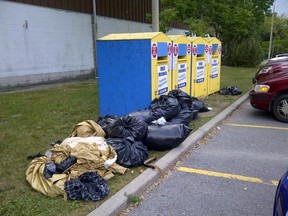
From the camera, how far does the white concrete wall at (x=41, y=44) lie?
37.6 feet

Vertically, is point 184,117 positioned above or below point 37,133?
above

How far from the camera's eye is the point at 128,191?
11.5ft

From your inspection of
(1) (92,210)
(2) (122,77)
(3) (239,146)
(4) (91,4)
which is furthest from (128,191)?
(4) (91,4)

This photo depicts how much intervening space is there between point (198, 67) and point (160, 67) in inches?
108

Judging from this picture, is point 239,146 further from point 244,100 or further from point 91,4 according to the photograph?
point 91,4

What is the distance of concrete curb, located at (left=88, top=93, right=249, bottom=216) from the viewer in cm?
313

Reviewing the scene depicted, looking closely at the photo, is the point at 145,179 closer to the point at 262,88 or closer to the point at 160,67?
the point at 160,67

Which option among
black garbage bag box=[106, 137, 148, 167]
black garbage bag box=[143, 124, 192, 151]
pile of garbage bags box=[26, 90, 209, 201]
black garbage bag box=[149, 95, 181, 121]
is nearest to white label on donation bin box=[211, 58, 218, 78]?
black garbage bag box=[149, 95, 181, 121]

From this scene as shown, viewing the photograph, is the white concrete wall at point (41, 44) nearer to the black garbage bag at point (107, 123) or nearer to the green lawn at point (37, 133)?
the green lawn at point (37, 133)

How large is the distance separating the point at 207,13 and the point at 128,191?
14950 millimetres

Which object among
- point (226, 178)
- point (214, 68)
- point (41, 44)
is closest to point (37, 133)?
point (226, 178)

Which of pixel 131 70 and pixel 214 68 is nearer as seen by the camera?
pixel 131 70

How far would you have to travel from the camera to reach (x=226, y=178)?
13.3ft

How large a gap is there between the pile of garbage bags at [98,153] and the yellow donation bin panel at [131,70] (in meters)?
0.83
